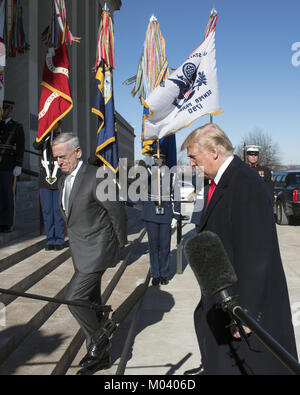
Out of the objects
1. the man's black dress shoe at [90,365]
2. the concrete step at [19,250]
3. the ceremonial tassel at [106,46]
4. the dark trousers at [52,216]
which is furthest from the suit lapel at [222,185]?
the ceremonial tassel at [106,46]

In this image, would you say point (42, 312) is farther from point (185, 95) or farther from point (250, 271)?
point (185, 95)

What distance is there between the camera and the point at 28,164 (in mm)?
12555

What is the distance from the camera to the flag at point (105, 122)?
7.09 metres

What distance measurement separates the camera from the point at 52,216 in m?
6.66

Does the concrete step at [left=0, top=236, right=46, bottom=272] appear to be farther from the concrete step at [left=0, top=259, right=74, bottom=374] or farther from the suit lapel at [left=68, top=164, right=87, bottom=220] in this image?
the suit lapel at [left=68, top=164, right=87, bottom=220]

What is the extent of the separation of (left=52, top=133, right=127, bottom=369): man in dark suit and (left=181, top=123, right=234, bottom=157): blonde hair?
136 centimetres

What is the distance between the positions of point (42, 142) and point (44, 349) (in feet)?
13.2

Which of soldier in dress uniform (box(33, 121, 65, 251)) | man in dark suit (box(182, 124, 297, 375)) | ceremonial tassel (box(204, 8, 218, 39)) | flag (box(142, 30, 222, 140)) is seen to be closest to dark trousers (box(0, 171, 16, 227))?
soldier in dress uniform (box(33, 121, 65, 251))

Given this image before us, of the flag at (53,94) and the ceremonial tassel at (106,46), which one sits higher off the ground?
the ceremonial tassel at (106,46)

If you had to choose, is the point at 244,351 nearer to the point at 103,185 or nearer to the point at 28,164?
the point at 103,185

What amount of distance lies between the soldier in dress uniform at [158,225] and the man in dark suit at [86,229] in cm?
322

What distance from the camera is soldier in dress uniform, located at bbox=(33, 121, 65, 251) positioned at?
6.66 metres

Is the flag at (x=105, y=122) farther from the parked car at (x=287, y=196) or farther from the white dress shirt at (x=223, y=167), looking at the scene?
the parked car at (x=287, y=196)
